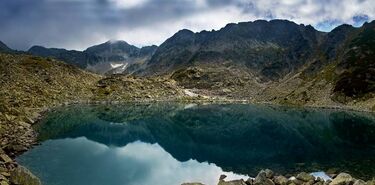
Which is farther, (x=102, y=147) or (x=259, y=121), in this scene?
(x=259, y=121)

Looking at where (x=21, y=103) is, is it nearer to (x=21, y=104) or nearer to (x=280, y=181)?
(x=21, y=104)

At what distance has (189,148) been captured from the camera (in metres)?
87.8

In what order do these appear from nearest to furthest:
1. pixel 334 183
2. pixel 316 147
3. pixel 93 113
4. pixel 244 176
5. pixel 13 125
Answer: pixel 334 183, pixel 244 176, pixel 316 147, pixel 13 125, pixel 93 113

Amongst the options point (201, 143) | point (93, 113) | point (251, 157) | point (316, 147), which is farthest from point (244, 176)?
point (93, 113)

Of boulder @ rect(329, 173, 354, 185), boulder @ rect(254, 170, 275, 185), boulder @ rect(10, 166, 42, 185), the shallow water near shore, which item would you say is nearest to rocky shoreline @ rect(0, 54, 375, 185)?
boulder @ rect(10, 166, 42, 185)

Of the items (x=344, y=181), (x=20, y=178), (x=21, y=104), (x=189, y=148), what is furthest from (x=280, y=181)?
(x=21, y=104)

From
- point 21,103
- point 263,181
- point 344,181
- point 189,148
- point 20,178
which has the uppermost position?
point 21,103

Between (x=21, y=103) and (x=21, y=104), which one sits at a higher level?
(x=21, y=103)

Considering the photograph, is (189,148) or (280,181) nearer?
(280,181)

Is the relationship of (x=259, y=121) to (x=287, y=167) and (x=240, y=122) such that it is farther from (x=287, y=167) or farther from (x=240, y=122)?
(x=287, y=167)

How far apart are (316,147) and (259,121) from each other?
5740 cm

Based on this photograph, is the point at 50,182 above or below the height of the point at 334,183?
below

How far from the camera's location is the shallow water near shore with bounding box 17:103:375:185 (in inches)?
2346

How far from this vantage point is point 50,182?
5112 cm
